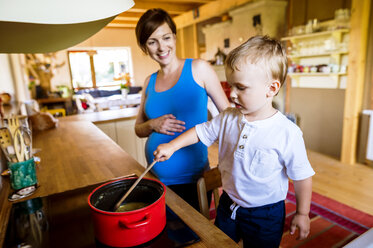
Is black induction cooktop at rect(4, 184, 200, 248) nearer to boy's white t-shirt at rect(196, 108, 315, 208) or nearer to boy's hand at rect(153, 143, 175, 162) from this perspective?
boy's hand at rect(153, 143, 175, 162)

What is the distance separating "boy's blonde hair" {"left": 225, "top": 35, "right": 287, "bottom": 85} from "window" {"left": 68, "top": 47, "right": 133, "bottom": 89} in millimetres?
9309

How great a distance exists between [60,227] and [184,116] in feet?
2.22

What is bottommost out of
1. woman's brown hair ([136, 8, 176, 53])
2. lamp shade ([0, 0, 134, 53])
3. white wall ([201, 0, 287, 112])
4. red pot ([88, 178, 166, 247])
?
red pot ([88, 178, 166, 247])

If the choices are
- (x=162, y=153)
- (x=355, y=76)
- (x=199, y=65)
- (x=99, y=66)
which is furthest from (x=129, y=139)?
(x=99, y=66)

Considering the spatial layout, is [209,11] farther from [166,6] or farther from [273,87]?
[273,87]

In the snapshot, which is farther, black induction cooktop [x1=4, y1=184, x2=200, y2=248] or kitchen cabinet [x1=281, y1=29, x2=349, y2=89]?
kitchen cabinet [x1=281, y1=29, x2=349, y2=89]

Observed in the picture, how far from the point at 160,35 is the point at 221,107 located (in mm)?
421

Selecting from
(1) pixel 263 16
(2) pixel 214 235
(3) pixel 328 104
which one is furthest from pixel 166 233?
(1) pixel 263 16

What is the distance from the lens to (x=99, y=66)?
9.84 meters

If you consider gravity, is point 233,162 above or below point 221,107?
below

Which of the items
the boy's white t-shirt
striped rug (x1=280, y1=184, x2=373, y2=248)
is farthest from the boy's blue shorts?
striped rug (x1=280, y1=184, x2=373, y2=248)

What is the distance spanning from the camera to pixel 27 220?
0.84m

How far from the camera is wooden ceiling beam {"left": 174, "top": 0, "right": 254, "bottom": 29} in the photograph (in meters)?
5.29

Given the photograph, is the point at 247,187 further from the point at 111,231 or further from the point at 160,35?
the point at 160,35
